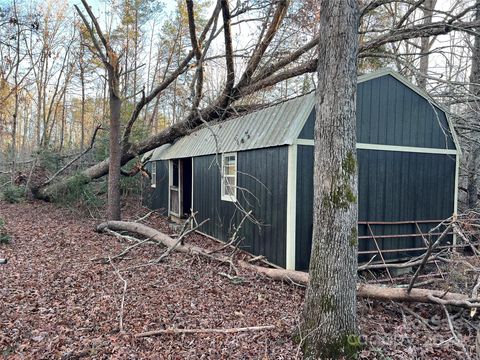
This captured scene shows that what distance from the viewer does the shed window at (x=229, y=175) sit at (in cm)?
761

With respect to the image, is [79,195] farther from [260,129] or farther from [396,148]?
[396,148]

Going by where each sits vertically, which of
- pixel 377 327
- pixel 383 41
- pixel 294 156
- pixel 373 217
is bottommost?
pixel 377 327

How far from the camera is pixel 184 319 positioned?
A: 154 inches

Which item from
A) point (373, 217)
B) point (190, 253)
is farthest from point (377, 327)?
point (190, 253)

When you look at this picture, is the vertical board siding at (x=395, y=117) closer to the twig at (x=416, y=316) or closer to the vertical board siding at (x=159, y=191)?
the twig at (x=416, y=316)

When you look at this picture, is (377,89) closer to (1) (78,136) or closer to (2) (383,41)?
(2) (383,41)

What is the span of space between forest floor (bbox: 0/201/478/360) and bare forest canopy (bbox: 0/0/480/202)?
4.11 meters

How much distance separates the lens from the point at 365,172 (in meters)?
6.43

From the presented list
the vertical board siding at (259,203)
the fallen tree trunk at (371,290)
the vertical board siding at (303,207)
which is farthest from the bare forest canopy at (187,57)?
the fallen tree trunk at (371,290)

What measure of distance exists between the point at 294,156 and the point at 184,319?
319 centimetres

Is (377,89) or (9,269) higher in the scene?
(377,89)

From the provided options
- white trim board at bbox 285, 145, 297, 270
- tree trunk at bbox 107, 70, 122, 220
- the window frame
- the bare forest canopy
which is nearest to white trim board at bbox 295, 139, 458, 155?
white trim board at bbox 285, 145, 297, 270

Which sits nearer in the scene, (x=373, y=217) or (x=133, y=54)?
(x=373, y=217)

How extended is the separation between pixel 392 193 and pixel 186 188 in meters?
7.23
